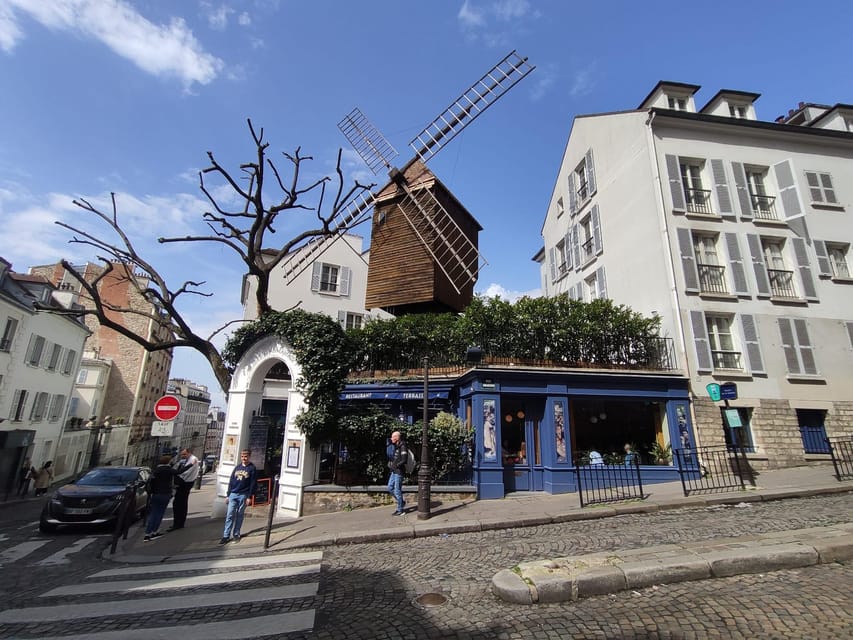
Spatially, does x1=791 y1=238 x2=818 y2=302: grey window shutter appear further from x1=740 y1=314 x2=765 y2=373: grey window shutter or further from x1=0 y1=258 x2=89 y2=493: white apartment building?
x1=0 y1=258 x2=89 y2=493: white apartment building

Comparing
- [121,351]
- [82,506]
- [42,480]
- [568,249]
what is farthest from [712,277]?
[121,351]

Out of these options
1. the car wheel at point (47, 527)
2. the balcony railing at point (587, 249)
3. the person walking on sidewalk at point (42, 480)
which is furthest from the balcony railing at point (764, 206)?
the person walking on sidewalk at point (42, 480)

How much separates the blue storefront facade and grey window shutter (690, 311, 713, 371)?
0.99m

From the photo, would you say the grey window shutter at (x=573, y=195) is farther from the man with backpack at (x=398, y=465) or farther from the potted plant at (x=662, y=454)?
the man with backpack at (x=398, y=465)

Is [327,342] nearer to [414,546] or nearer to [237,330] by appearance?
[237,330]

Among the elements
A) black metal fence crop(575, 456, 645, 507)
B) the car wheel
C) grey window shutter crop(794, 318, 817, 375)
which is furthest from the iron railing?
the car wheel

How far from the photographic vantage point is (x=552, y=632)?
3.92 m

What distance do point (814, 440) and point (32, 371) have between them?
35348 millimetres

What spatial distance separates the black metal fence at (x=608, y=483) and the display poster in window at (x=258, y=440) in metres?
8.54

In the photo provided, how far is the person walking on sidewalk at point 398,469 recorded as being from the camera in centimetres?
928

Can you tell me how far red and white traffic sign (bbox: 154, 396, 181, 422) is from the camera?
9.43 m

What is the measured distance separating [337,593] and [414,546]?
2.35 m

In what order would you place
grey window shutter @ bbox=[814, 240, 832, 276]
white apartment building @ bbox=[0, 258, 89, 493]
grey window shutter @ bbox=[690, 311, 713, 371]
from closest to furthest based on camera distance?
grey window shutter @ bbox=[690, 311, 713, 371], grey window shutter @ bbox=[814, 240, 832, 276], white apartment building @ bbox=[0, 258, 89, 493]

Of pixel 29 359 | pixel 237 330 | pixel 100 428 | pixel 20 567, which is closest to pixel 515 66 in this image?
pixel 237 330
